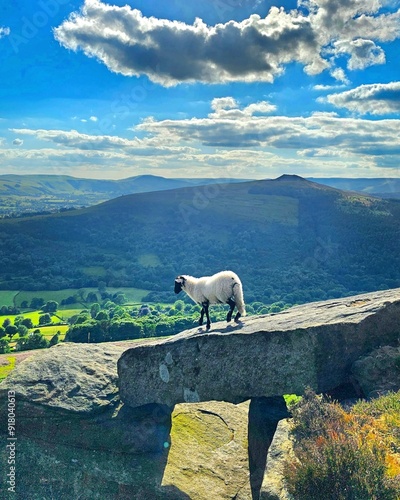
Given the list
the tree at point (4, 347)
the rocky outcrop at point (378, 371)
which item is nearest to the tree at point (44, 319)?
the tree at point (4, 347)

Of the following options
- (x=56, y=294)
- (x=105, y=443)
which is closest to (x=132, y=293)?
(x=56, y=294)

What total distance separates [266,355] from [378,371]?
4079mm

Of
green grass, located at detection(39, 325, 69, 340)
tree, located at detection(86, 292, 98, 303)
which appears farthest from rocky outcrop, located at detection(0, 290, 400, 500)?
tree, located at detection(86, 292, 98, 303)

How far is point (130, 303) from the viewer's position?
16212 centimetres

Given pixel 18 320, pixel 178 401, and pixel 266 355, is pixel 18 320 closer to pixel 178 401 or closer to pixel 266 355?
pixel 178 401

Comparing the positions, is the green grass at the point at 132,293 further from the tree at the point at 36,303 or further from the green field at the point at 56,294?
the tree at the point at 36,303

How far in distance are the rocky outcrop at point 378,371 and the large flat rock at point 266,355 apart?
593mm

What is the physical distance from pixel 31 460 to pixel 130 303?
147610mm

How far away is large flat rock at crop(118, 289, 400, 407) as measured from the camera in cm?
1549

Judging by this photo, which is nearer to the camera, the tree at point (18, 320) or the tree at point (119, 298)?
the tree at point (18, 320)

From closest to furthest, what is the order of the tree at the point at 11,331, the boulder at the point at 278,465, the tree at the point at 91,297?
the boulder at the point at 278,465
the tree at the point at 11,331
the tree at the point at 91,297

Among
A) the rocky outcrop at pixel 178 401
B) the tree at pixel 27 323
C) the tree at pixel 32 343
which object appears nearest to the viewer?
the rocky outcrop at pixel 178 401

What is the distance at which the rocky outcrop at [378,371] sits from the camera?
14.1 meters

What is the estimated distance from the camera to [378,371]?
14.8 meters
